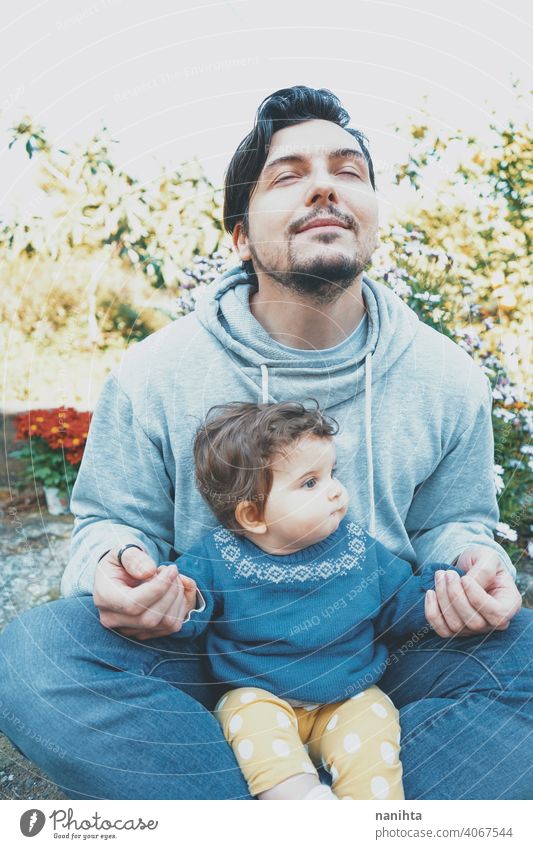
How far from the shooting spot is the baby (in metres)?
0.99

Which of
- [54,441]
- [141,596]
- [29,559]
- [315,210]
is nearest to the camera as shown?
[141,596]

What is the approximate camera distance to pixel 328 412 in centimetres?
124

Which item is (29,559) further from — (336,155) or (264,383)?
(336,155)

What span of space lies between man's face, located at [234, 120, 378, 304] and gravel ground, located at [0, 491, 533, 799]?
2.96ft

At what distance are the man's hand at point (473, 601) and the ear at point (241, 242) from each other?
2.08 ft

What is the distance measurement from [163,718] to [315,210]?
76 centimetres

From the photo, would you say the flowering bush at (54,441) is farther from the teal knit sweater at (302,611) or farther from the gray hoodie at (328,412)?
the teal knit sweater at (302,611)

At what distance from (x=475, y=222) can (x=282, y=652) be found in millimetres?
1064

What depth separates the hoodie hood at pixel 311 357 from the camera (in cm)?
123

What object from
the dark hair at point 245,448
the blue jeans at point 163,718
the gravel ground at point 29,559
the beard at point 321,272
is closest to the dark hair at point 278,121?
the beard at point 321,272

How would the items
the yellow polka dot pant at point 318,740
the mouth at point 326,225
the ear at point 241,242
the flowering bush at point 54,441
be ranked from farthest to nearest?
the flowering bush at point 54,441, the ear at point 241,242, the mouth at point 326,225, the yellow polka dot pant at point 318,740

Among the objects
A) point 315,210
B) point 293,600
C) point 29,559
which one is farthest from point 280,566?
point 29,559

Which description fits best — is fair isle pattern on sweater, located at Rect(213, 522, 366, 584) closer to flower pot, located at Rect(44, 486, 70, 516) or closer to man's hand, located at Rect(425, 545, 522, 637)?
man's hand, located at Rect(425, 545, 522, 637)

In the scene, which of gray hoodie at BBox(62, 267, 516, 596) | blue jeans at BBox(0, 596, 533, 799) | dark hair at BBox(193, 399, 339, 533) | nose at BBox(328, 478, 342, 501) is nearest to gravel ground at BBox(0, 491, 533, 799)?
blue jeans at BBox(0, 596, 533, 799)
